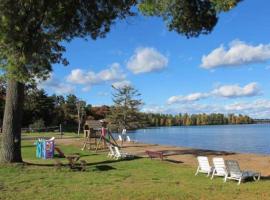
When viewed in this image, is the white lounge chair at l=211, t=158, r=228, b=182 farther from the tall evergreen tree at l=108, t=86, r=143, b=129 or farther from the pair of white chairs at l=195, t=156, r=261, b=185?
the tall evergreen tree at l=108, t=86, r=143, b=129

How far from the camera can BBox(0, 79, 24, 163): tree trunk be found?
707 inches

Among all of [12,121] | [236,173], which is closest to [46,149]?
[12,121]

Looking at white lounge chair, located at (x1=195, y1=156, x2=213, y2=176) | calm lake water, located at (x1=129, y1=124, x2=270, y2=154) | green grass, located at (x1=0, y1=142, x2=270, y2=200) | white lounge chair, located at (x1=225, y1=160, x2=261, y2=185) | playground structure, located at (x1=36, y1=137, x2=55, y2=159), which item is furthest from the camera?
calm lake water, located at (x1=129, y1=124, x2=270, y2=154)

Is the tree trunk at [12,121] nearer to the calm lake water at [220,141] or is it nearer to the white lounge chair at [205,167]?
the white lounge chair at [205,167]

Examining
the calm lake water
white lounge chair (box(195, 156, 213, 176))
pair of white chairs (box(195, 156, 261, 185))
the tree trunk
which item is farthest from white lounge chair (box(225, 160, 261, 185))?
the calm lake water

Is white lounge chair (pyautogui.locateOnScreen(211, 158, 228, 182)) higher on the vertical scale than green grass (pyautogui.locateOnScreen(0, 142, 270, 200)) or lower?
higher

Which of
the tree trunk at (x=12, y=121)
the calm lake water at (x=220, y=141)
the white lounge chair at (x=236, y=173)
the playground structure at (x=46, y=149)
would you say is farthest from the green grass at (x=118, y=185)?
the calm lake water at (x=220, y=141)

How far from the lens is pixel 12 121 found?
18094mm

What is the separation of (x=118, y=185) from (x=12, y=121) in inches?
268

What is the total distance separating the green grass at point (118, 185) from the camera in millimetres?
11375

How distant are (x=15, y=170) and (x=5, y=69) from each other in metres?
3.89

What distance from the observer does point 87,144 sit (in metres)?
33.9

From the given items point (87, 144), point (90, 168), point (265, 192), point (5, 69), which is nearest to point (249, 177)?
point (265, 192)

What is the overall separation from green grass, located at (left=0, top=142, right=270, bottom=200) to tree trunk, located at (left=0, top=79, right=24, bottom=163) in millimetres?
729
